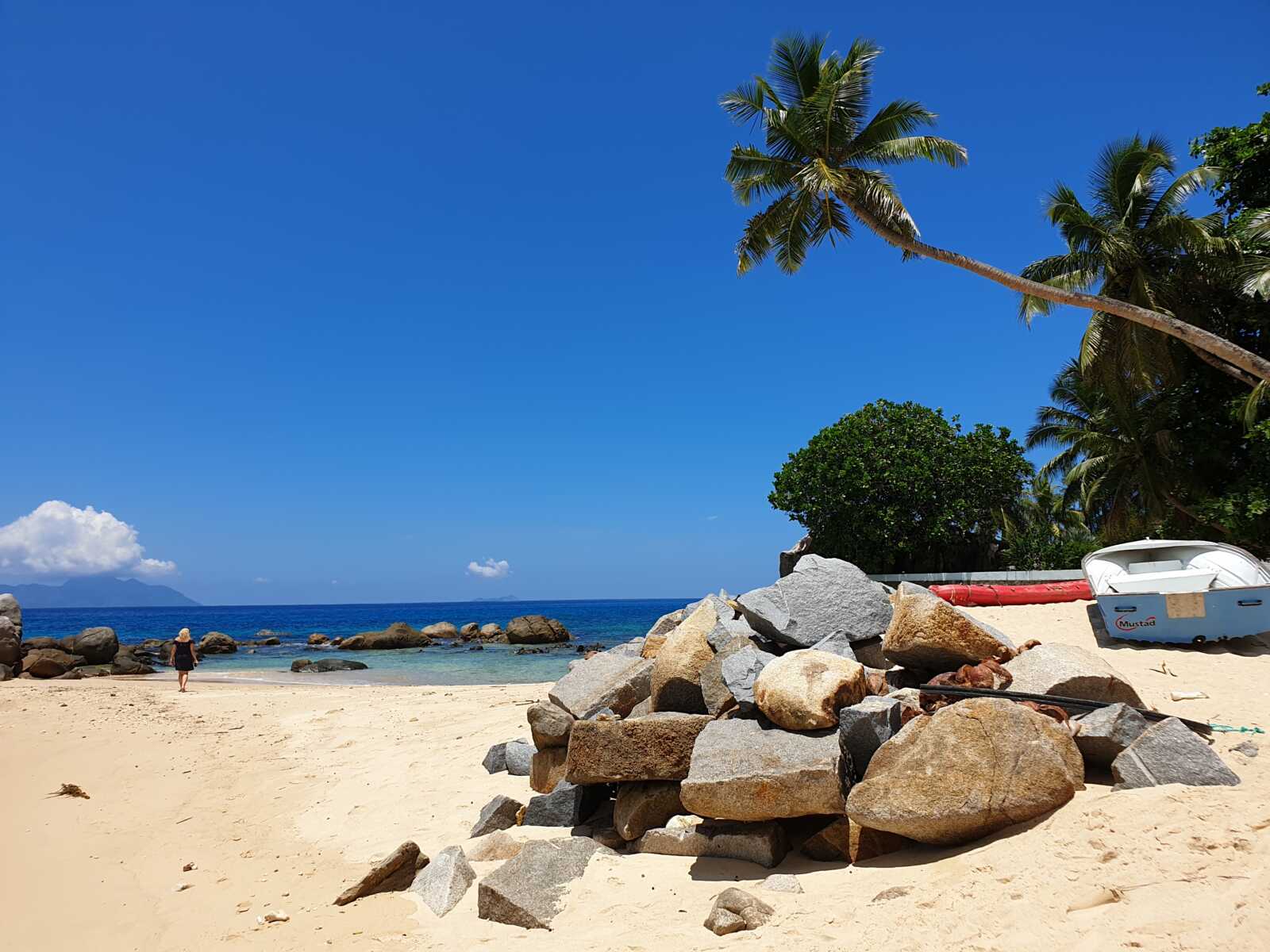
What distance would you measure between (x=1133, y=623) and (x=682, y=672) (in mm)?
7629

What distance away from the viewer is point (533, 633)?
44.2m

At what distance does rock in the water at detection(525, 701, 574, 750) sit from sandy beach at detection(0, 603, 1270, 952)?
0.81 metres

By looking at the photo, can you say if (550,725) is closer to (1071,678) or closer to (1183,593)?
(1071,678)

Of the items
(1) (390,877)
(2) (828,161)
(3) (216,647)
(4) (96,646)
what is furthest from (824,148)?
(3) (216,647)

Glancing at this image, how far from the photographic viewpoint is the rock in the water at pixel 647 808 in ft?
20.0

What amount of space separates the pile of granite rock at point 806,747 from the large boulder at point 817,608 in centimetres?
2

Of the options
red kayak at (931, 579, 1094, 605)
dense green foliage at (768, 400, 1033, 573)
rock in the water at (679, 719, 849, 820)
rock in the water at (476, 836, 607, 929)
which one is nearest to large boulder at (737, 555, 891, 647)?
rock in the water at (679, 719, 849, 820)

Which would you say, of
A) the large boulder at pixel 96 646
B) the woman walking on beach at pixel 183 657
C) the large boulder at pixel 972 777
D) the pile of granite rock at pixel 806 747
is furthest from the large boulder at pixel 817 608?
the large boulder at pixel 96 646

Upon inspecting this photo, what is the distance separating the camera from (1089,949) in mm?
3342

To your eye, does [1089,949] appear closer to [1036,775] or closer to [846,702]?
[1036,775]

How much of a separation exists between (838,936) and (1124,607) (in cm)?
886

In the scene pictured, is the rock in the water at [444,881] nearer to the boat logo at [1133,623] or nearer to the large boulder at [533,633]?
the boat logo at [1133,623]

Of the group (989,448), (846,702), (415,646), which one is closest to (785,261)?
(989,448)

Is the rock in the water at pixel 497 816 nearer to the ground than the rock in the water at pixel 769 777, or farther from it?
nearer to the ground
